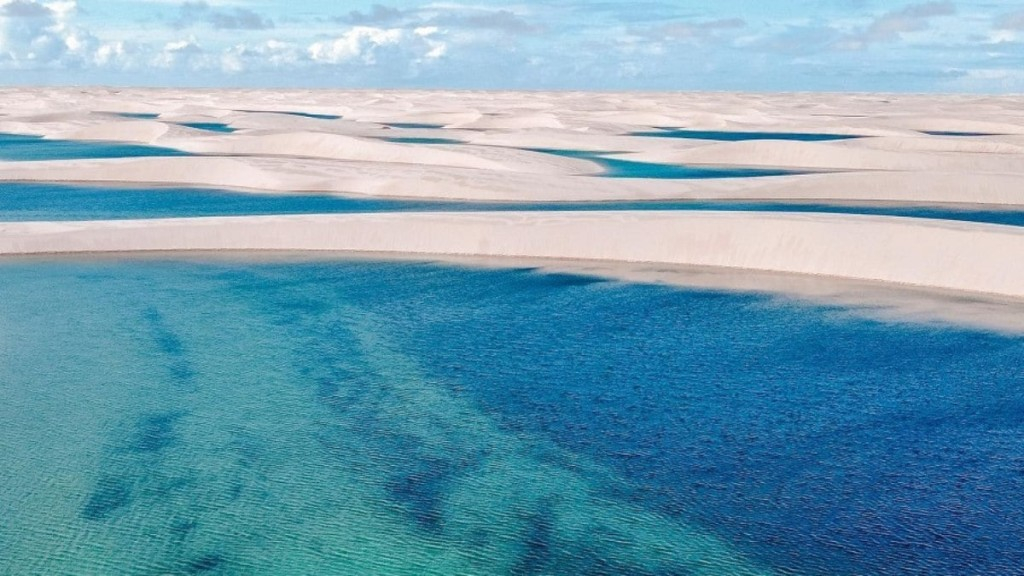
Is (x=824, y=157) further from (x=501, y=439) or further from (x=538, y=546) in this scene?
(x=538, y=546)


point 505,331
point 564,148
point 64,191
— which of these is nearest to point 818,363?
point 505,331

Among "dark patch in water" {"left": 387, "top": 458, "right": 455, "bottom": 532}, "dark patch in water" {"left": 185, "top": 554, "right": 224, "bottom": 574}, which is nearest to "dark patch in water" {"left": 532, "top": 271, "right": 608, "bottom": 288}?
"dark patch in water" {"left": 387, "top": 458, "right": 455, "bottom": 532}

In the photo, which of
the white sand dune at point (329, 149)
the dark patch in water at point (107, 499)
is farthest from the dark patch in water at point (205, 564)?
the white sand dune at point (329, 149)

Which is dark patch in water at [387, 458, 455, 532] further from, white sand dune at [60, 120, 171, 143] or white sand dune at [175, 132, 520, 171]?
white sand dune at [60, 120, 171, 143]

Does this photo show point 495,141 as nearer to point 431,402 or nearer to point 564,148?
point 564,148

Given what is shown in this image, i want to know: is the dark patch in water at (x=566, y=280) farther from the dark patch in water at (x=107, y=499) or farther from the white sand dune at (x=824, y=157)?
the white sand dune at (x=824, y=157)

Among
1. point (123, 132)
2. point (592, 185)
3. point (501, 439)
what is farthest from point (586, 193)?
point (123, 132)
